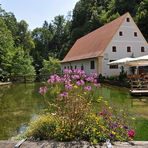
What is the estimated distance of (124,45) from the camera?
38781 millimetres

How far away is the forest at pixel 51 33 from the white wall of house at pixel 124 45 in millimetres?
5375

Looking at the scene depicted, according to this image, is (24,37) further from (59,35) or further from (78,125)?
(78,125)

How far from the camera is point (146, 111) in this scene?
1301cm

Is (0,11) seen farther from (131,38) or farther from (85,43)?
(131,38)

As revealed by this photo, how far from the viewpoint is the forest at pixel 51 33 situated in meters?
45.1

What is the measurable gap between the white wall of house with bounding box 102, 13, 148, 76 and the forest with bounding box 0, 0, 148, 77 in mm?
5375

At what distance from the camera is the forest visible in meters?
45.1

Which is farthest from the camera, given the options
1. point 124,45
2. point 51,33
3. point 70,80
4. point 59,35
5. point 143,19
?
point 51,33

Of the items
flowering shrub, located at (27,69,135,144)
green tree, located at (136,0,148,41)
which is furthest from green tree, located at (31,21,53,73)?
flowering shrub, located at (27,69,135,144)

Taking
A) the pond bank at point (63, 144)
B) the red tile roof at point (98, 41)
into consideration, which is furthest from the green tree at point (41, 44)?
the pond bank at point (63, 144)

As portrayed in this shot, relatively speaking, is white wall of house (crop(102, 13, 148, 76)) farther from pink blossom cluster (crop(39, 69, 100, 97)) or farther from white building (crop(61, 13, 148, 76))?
pink blossom cluster (crop(39, 69, 100, 97))

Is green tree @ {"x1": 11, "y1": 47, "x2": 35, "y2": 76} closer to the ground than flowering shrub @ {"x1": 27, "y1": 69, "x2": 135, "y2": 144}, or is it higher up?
higher up

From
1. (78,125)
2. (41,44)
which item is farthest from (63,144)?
(41,44)

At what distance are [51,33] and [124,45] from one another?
167 ft
